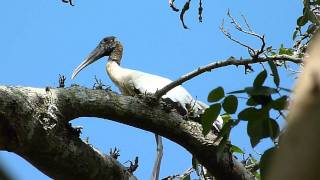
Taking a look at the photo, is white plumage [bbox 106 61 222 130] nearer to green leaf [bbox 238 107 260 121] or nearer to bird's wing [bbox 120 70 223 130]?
bird's wing [bbox 120 70 223 130]

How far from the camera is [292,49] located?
4.68m

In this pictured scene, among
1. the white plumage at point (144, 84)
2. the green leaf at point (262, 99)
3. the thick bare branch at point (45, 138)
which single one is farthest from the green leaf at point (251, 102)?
the white plumage at point (144, 84)

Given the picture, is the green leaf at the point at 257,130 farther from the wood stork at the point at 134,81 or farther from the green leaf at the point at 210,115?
the wood stork at the point at 134,81

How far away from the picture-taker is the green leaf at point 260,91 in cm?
186

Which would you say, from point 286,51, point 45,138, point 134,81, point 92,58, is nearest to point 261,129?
point 45,138

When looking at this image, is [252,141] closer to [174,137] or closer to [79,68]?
[174,137]

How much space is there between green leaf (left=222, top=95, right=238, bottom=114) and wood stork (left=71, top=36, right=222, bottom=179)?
181 cm

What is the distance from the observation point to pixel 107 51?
8289 millimetres

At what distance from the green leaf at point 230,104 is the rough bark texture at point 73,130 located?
0.46 metres

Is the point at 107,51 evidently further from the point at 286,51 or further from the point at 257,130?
the point at 257,130

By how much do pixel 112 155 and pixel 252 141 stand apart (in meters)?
1.54

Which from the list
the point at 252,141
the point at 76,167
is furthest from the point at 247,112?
the point at 76,167

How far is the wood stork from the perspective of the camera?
214 inches

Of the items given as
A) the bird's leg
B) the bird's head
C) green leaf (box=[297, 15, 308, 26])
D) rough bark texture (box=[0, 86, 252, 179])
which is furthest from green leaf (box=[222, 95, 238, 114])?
the bird's head
